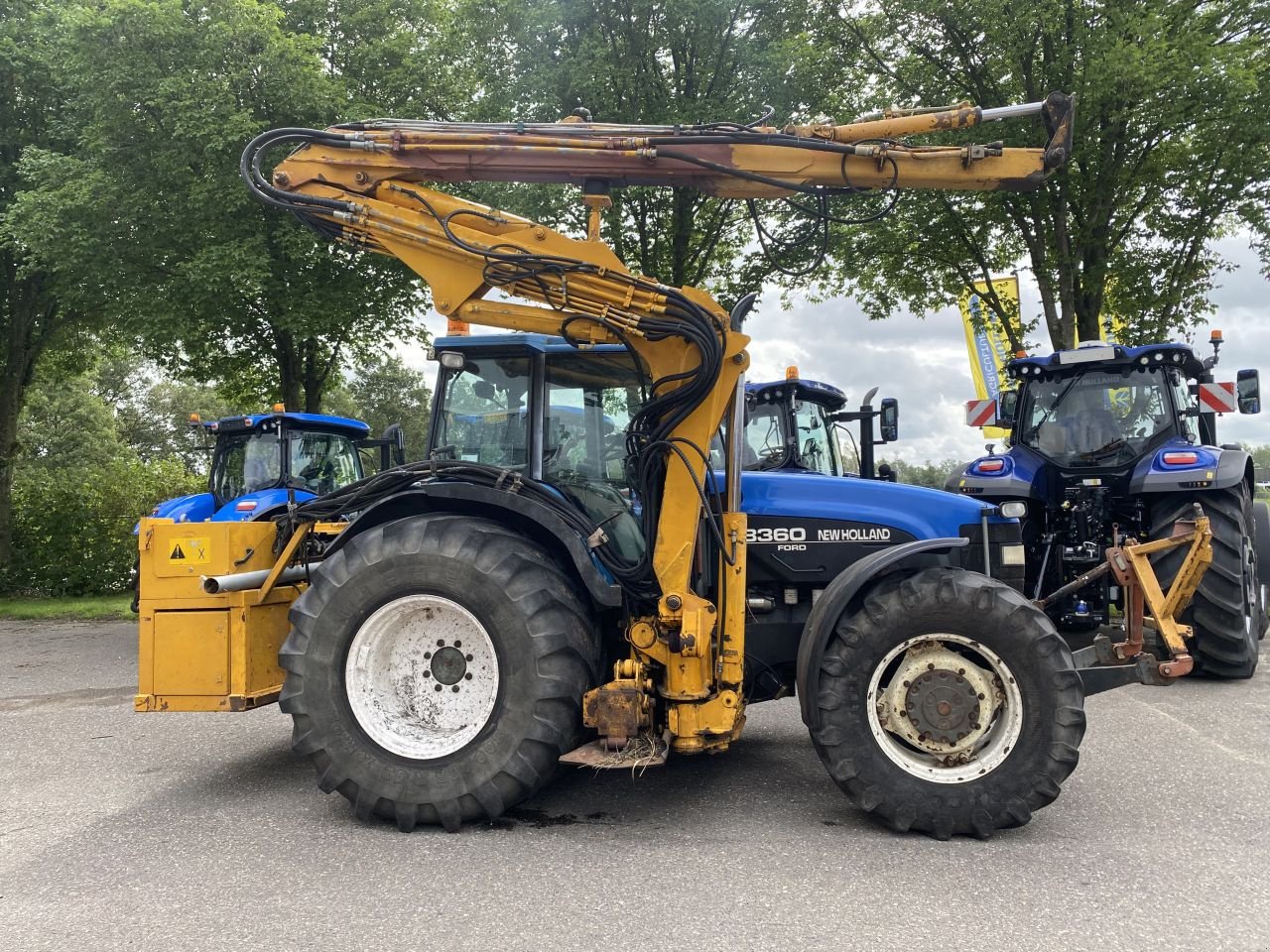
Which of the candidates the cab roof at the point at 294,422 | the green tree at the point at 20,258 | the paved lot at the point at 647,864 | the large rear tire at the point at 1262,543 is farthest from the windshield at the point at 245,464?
the large rear tire at the point at 1262,543

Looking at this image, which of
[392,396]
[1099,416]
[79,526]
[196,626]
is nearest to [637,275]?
[196,626]

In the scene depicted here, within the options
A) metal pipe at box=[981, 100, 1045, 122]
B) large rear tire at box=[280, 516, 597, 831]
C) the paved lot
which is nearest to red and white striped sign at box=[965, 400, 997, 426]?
the paved lot

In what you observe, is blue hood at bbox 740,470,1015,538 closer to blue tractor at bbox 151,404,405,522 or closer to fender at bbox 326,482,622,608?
fender at bbox 326,482,622,608

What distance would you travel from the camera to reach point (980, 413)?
31.5 feet

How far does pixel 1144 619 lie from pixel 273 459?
360 inches

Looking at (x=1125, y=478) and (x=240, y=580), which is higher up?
(x=1125, y=478)

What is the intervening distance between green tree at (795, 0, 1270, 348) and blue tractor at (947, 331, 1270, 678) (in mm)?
3185

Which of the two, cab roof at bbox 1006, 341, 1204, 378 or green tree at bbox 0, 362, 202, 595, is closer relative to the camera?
cab roof at bbox 1006, 341, 1204, 378

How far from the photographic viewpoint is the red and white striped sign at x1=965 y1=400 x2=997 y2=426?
9.54 meters

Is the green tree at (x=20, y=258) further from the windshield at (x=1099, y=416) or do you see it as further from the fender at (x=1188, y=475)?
the fender at (x=1188, y=475)

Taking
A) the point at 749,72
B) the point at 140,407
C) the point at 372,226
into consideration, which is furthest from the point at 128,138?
the point at 140,407

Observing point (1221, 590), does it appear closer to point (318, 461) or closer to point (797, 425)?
point (797, 425)

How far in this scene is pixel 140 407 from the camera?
43625 millimetres

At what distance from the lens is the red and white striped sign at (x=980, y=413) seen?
31.3 ft
